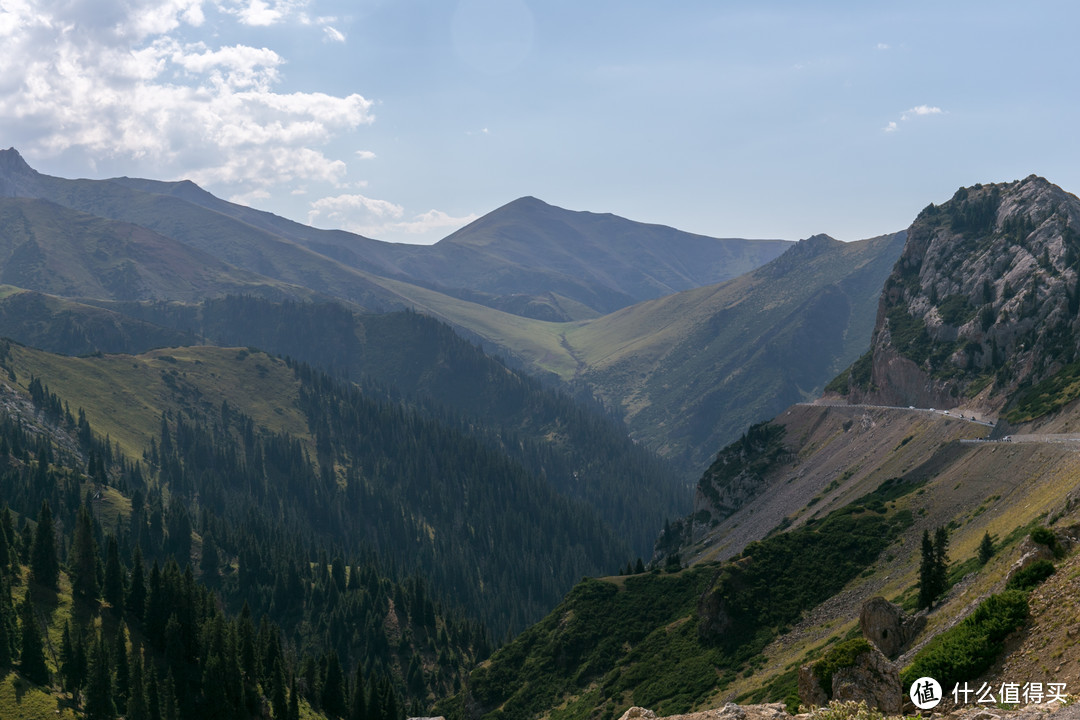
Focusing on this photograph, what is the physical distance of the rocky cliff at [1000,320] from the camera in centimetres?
13938

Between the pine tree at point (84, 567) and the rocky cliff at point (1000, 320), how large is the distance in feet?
496

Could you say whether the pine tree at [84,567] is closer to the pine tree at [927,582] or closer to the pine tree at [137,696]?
the pine tree at [137,696]

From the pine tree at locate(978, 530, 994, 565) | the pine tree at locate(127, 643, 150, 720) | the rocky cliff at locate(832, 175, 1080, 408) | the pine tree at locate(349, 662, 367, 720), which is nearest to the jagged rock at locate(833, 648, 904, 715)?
the pine tree at locate(978, 530, 994, 565)

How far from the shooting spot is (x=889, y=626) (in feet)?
201

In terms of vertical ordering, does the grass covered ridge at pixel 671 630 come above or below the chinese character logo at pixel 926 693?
below

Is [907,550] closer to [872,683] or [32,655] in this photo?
[872,683]

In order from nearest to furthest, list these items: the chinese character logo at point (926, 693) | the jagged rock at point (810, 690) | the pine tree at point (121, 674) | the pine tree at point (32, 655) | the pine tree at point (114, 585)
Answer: the chinese character logo at point (926, 693) → the jagged rock at point (810, 690) → the pine tree at point (32, 655) → the pine tree at point (121, 674) → the pine tree at point (114, 585)

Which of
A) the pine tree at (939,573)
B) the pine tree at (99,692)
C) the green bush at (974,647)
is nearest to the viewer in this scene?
the green bush at (974,647)

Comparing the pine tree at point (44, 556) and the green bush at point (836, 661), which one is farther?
the pine tree at point (44, 556)

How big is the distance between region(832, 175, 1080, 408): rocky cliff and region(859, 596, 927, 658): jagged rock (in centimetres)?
9013

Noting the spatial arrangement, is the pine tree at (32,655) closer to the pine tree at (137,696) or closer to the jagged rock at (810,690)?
the pine tree at (137,696)

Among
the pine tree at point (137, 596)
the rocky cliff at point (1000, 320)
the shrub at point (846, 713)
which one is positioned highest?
the rocky cliff at point (1000, 320)

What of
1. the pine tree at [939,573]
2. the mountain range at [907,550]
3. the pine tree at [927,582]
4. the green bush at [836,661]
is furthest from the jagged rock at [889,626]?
the green bush at [836,661]

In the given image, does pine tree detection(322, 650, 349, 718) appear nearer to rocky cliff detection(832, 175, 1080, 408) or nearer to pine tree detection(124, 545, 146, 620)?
pine tree detection(124, 545, 146, 620)
